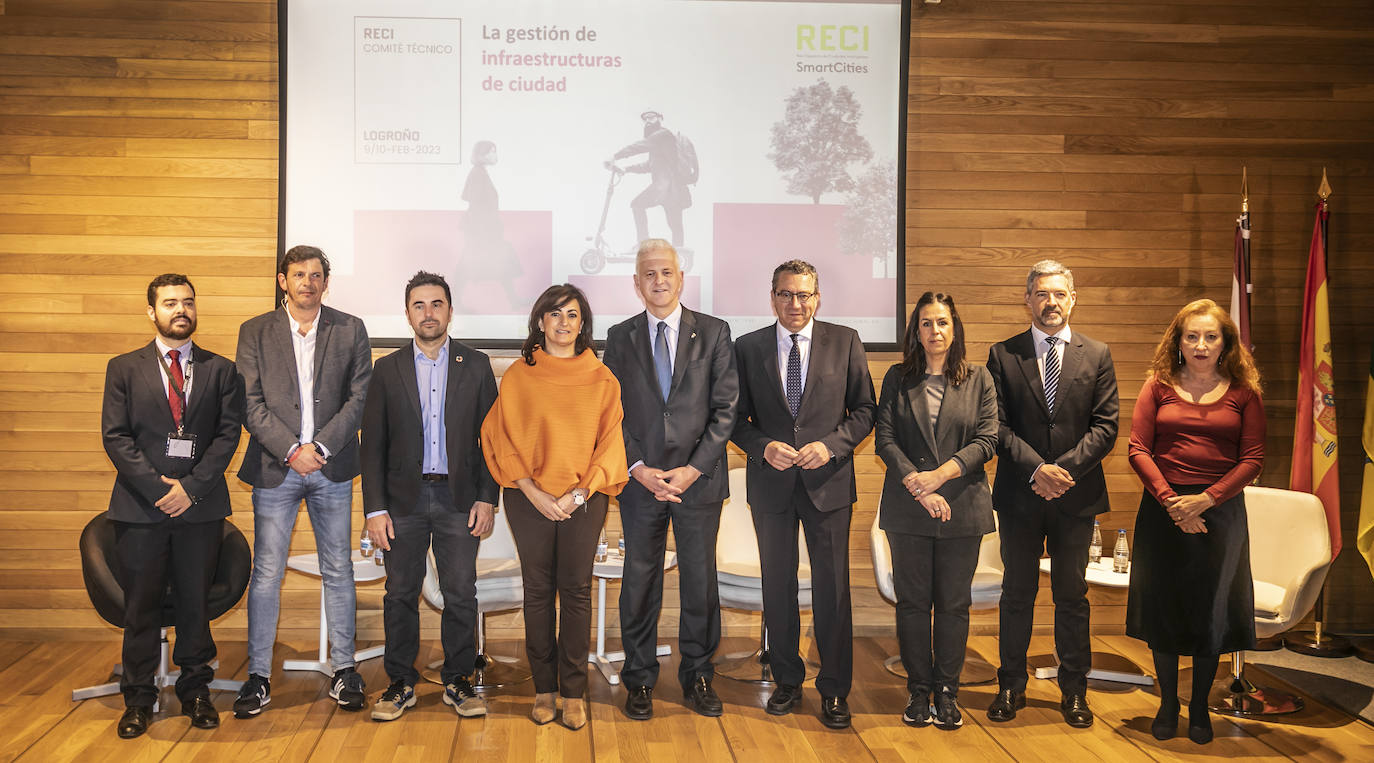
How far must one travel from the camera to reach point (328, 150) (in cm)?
490

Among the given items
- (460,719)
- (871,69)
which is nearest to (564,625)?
(460,719)

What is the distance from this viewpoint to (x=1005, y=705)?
12.6ft

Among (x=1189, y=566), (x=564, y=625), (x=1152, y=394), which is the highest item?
(x=1152, y=394)

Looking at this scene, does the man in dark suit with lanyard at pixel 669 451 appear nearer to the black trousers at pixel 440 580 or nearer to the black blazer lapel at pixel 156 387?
the black trousers at pixel 440 580

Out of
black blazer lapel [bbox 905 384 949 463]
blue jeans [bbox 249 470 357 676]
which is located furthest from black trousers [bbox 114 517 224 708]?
black blazer lapel [bbox 905 384 949 463]

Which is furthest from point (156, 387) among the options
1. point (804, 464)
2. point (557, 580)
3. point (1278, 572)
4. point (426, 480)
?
point (1278, 572)

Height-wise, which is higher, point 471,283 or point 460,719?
point 471,283

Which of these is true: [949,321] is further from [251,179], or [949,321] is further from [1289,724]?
[251,179]

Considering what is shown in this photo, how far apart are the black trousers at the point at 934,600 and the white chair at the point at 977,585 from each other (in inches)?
18.7

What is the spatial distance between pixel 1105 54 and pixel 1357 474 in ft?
8.86

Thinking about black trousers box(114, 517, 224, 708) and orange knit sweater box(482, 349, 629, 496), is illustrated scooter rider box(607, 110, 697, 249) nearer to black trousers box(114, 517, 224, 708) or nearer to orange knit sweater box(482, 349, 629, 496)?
orange knit sweater box(482, 349, 629, 496)

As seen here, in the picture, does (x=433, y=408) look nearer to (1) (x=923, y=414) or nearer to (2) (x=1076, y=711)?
(1) (x=923, y=414)

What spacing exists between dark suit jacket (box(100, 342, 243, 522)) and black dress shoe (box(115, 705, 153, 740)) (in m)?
0.73

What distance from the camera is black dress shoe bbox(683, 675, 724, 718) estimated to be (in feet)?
12.6
